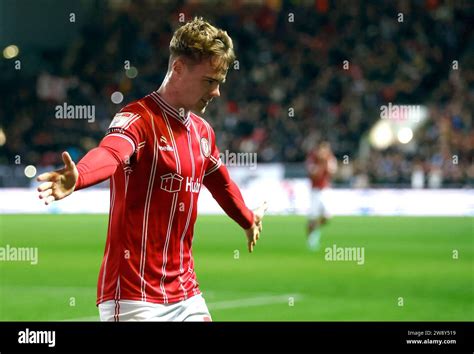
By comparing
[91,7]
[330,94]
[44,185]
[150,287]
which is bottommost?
[150,287]

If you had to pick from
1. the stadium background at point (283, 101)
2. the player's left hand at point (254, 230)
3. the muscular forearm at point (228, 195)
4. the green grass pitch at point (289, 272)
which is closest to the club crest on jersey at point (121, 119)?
the muscular forearm at point (228, 195)

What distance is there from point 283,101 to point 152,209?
29.7m

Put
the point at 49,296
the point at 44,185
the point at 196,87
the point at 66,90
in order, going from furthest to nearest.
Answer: the point at 66,90 < the point at 49,296 < the point at 196,87 < the point at 44,185

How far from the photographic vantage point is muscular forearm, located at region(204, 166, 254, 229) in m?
5.61

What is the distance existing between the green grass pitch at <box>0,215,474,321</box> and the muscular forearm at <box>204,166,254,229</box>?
555cm

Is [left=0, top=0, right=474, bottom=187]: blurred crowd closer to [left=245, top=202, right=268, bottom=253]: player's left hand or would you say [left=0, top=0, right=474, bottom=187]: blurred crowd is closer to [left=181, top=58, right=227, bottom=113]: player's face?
[left=245, top=202, right=268, bottom=253]: player's left hand

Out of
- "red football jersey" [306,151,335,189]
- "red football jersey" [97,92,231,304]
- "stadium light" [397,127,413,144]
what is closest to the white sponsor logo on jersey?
"red football jersey" [97,92,231,304]

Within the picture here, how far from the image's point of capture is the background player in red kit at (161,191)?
192 inches

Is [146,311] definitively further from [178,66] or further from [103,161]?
[178,66]

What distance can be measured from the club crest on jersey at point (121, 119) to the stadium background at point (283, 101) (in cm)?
1456

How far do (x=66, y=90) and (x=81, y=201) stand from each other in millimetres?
7367
